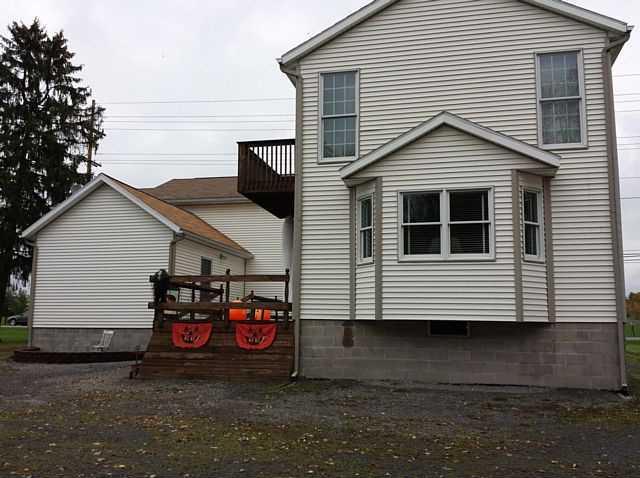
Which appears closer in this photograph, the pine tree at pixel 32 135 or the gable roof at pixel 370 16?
the gable roof at pixel 370 16

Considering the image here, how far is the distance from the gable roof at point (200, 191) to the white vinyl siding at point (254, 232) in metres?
0.35

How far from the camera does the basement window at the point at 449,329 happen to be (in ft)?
37.2

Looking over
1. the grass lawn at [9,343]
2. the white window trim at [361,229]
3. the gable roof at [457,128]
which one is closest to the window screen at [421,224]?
the white window trim at [361,229]

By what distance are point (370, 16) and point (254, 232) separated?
42.0 feet

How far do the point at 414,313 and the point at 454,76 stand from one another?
4869mm

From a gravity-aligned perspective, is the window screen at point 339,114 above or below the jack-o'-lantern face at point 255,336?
above

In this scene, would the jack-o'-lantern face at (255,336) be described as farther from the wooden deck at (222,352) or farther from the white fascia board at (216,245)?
the white fascia board at (216,245)

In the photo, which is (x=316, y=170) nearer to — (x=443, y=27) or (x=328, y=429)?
(x=443, y=27)

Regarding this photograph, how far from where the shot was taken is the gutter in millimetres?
10484

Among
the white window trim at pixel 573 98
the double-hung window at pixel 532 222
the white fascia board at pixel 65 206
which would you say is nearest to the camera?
the double-hung window at pixel 532 222

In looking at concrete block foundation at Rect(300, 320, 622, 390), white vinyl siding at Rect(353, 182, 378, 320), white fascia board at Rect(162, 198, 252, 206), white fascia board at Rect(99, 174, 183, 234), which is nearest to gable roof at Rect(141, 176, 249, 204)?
white fascia board at Rect(162, 198, 252, 206)

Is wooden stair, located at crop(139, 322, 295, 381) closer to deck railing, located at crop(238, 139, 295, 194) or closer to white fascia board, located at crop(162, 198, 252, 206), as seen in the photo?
deck railing, located at crop(238, 139, 295, 194)

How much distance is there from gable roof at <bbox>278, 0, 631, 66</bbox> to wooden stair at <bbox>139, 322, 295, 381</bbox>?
229 inches

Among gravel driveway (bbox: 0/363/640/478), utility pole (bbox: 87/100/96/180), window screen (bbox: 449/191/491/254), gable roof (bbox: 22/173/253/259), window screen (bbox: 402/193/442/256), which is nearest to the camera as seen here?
gravel driveway (bbox: 0/363/640/478)
